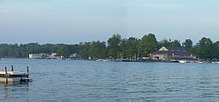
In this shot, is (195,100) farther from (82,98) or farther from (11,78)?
(11,78)

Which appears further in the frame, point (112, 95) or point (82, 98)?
point (112, 95)

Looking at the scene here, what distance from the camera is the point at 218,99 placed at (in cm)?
4306

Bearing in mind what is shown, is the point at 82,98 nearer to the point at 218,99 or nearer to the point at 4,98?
the point at 4,98

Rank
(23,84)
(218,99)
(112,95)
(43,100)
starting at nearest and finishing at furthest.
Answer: (43,100)
(218,99)
(112,95)
(23,84)

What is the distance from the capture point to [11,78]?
6316cm

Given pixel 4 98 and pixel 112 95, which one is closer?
pixel 4 98

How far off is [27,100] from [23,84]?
2052cm

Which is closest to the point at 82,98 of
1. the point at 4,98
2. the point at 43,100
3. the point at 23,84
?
the point at 43,100

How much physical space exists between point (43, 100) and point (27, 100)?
5.18ft

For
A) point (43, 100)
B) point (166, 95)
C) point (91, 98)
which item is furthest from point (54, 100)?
point (166, 95)

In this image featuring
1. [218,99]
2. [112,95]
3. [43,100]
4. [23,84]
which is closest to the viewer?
[43,100]

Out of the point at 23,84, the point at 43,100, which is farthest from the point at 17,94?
the point at 23,84

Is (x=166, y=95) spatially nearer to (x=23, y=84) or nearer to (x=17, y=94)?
(x=17, y=94)

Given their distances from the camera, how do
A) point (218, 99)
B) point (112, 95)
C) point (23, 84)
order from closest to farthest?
point (218, 99)
point (112, 95)
point (23, 84)
